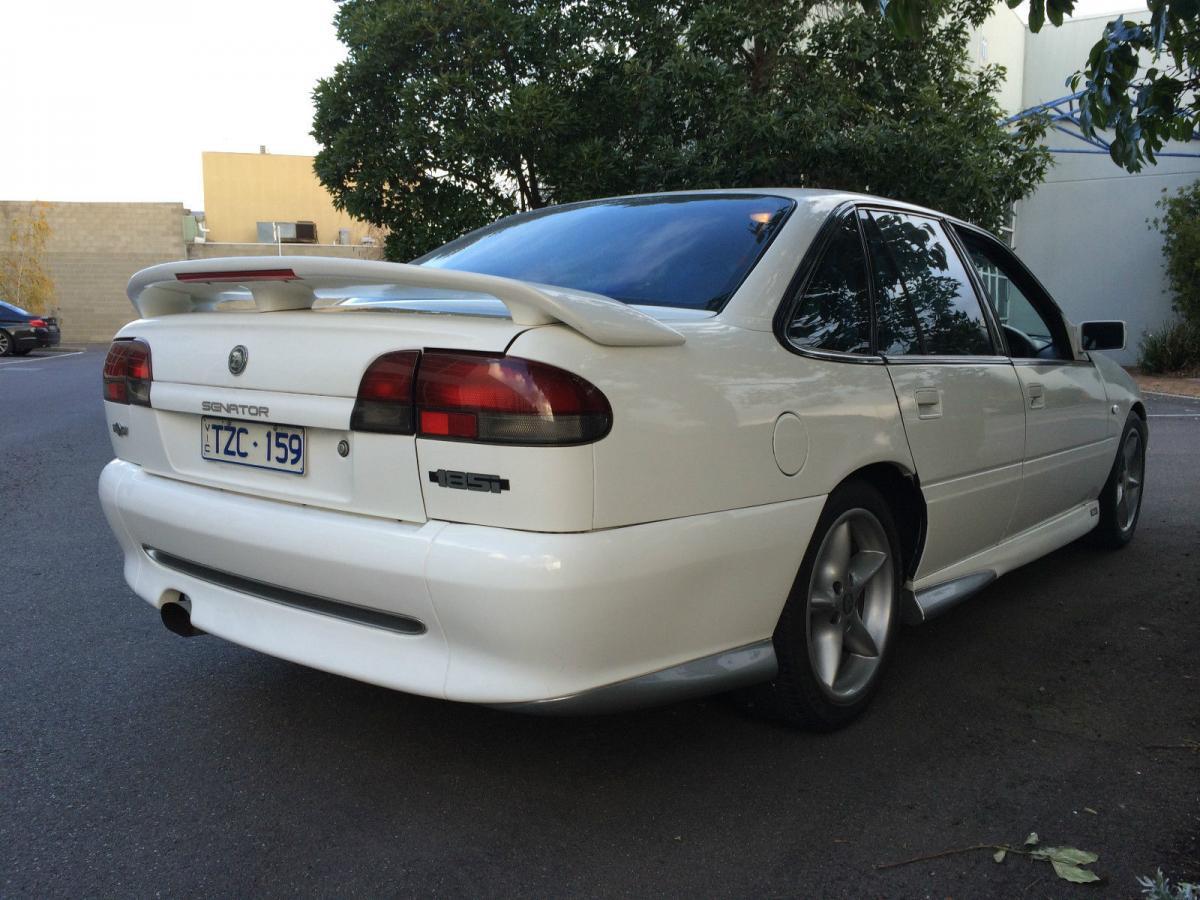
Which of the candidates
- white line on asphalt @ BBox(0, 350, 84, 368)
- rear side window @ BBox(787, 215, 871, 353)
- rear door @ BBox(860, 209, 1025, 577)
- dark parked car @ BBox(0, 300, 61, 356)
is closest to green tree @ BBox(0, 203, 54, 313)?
white line on asphalt @ BBox(0, 350, 84, 368)

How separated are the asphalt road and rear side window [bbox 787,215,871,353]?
1.14 m

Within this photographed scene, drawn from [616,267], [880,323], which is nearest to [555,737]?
[616,267]

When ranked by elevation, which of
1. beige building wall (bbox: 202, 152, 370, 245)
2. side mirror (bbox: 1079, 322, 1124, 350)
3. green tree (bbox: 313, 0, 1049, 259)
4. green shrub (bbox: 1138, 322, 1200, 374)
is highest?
beige building wall (bbox: 202, 152, 370, 245)

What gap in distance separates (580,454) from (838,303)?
1.26 metres

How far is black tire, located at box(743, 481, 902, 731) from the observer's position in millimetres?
2850

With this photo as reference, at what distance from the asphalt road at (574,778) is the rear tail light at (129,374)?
3.12 feet

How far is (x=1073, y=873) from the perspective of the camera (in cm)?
235

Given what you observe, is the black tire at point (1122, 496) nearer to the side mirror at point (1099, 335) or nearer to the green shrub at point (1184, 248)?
the side mirror at point (1099, 335)

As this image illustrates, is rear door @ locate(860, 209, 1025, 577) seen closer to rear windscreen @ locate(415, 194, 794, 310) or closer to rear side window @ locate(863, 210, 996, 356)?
rear side window @ locate(863, 210, 996, 356)

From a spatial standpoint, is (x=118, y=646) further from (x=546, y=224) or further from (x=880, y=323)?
(x=880, y=323)

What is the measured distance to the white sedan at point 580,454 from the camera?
2.28 meters

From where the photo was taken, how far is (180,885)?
90.4 inches

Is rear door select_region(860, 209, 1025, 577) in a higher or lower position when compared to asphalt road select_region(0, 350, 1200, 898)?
higher

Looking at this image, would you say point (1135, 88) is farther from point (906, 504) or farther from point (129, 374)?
point (129, 374)
